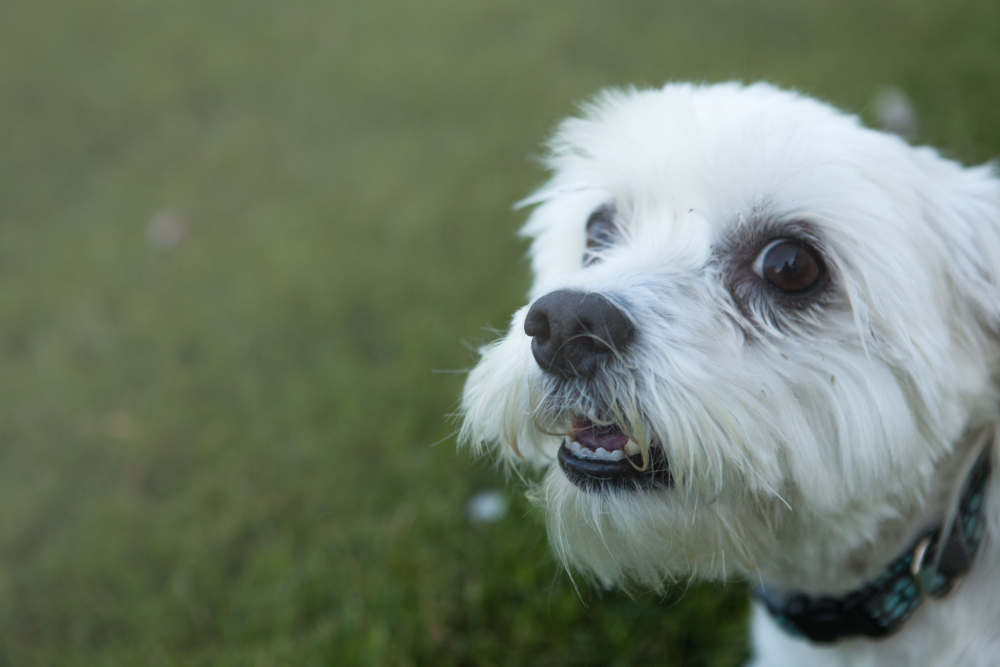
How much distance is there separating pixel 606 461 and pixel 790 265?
55 cm

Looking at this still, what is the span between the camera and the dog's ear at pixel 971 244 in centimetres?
158

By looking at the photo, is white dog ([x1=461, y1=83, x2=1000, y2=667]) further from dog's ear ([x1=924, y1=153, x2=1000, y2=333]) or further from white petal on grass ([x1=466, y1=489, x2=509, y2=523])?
white petal on grass ([x1=466, y1=489, x2=509, y2=523])

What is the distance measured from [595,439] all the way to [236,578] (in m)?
1.90

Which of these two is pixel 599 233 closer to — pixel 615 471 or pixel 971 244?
pixel 615 471

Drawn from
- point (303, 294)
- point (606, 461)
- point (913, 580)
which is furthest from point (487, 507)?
point (303, 294)

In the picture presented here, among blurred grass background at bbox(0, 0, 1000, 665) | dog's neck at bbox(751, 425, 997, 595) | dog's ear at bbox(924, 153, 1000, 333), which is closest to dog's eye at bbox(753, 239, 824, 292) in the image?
dog's ear at bbox(924, 153, 1000, 333)

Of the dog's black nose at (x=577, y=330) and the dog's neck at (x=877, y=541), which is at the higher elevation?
the dog's black nose at (x=577, y=330)

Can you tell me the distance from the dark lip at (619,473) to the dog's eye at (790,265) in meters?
0.46

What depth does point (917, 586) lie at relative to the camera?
1.57 m


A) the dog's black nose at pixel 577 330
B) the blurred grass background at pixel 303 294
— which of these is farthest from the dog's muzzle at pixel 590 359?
the blurred grass background at pixel 303 294

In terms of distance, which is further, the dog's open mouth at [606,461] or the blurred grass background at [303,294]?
the blurred grass background at [303,294]

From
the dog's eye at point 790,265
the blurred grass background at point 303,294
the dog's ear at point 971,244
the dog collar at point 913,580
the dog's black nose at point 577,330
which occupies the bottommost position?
the blurred grass background at point 303,294

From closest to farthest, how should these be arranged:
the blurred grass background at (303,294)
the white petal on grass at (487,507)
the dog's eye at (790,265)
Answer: the dog's eye at (790,265)
the blurred grass background at (303,294)
the white petal on grass at (487,507)

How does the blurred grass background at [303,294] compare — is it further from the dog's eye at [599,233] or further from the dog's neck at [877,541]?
the dog's eye at [599,233]
